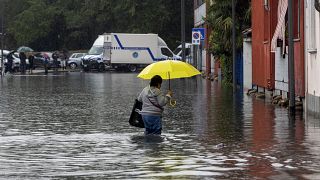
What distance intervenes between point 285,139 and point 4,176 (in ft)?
21.0

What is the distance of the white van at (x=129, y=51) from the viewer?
7238 cm

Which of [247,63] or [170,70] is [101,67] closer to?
[247,63]

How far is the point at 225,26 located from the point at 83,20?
2162 inches

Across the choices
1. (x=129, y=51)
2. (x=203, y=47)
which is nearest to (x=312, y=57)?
(x=203, y=47)

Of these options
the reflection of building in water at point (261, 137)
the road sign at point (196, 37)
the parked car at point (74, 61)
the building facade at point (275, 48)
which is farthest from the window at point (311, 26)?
the parked car at point (74, 61)

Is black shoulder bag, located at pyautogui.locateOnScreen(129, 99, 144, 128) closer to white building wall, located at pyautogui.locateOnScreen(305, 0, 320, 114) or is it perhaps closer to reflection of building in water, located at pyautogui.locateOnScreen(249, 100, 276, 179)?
reflection of building in water, located at pyautogui.locateOnScreen(249, 100, 276, 179)

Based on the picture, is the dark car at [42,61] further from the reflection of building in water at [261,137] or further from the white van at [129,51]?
the reflection of building in water at [261,137]

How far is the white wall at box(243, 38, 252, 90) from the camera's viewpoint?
37.7m

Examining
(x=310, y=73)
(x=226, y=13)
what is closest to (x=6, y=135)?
(x=310, y=73)

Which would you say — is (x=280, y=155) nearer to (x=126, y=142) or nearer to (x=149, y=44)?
(x=126, y=142)

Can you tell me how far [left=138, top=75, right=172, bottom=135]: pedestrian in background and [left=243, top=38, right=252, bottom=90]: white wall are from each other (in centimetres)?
2006

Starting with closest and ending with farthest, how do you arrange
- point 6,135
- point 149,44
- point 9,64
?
point 6,135, point 9,64, point 149,44

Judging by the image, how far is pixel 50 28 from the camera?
98625 millimetres

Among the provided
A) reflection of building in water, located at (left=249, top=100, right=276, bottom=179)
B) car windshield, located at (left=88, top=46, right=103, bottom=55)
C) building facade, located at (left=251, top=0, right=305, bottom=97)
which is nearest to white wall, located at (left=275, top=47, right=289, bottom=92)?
building facade, located at (left=251, top=0, right=305, bottom=97)
